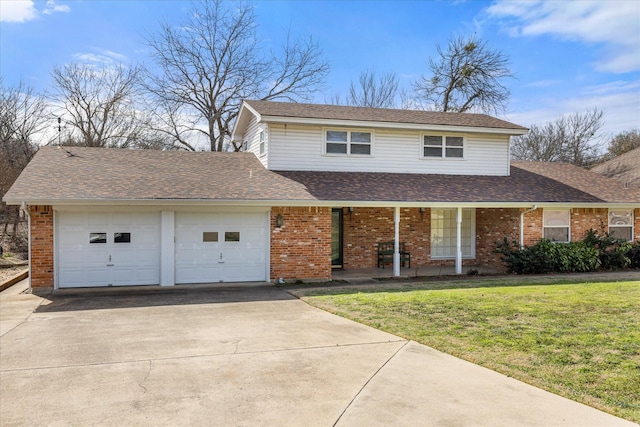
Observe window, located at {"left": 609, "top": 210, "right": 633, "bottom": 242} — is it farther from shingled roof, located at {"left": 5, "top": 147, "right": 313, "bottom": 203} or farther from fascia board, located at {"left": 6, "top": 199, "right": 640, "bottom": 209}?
shingled roof, located at {"left": 5, "top": 147, "right": 313, "bottom": 203}

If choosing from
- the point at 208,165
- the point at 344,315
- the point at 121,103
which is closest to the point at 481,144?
the point at 208,165

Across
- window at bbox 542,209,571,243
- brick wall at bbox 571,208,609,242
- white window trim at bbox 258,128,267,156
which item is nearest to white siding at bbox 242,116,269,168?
white window trim at bbox 258,128,267,156

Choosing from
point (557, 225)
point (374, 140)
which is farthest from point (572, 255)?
point (374, 140)

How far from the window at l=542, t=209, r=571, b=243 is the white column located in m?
11.8

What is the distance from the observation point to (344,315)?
892 cm

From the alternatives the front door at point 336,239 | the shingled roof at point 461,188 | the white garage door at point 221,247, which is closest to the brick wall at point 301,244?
the white garage door at point 221,247

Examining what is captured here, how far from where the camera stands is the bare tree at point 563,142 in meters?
37.1

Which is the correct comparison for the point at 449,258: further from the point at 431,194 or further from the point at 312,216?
the point at 312,216

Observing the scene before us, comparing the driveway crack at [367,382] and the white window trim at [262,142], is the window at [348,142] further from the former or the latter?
the driveway crack at [367,382]

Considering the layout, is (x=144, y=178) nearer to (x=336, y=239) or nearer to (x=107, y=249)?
(x=107, y=249)

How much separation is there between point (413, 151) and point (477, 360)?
37.5ft

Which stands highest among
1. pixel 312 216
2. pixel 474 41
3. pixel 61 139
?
pixel 474 41

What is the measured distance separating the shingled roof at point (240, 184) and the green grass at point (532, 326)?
321 centimetres

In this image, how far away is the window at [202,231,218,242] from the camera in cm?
1313
